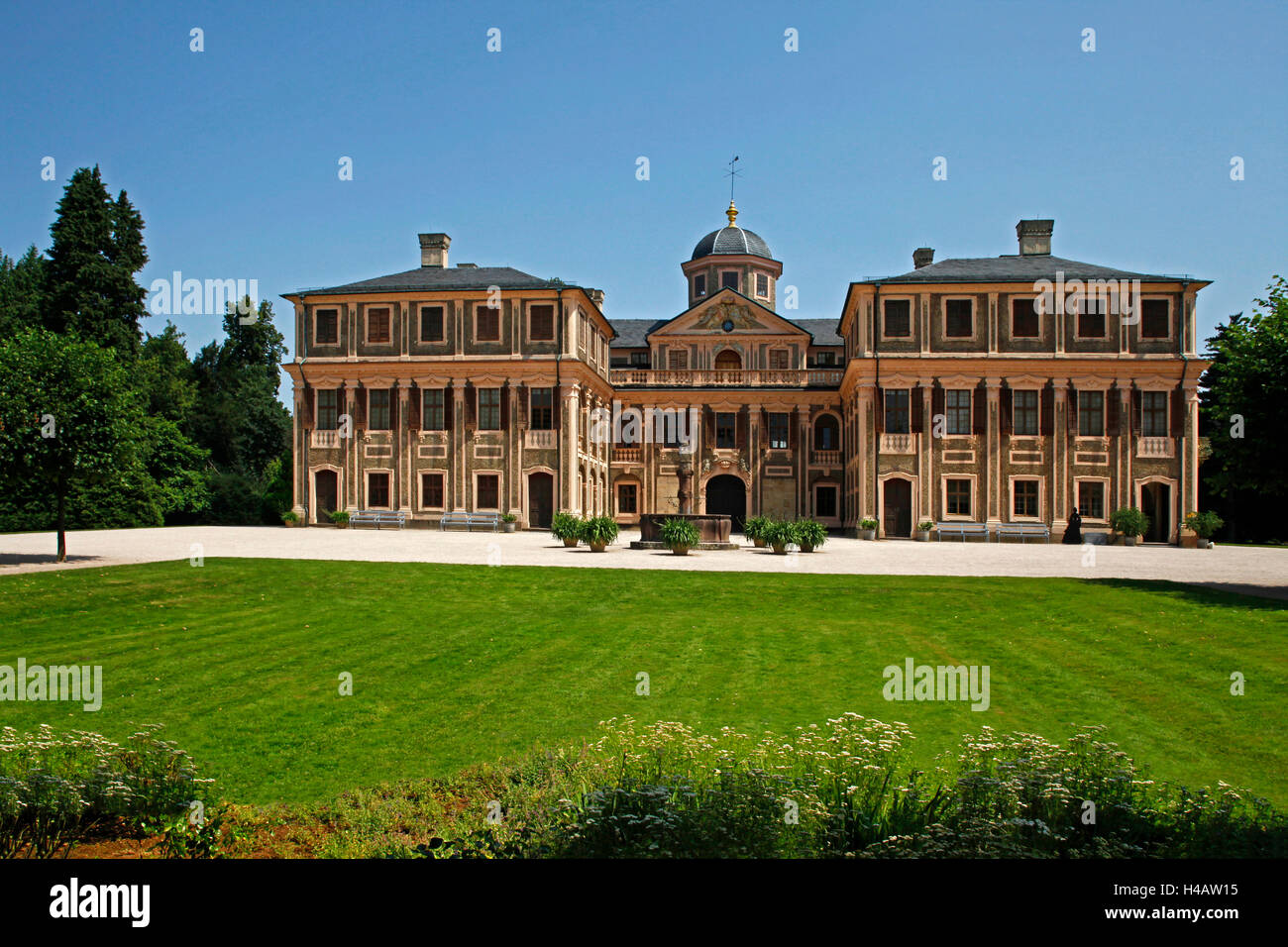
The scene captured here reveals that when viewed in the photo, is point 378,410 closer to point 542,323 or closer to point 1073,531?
point 542,323

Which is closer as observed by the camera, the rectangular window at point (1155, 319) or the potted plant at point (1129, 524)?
the potted plant at point (1129, 524)

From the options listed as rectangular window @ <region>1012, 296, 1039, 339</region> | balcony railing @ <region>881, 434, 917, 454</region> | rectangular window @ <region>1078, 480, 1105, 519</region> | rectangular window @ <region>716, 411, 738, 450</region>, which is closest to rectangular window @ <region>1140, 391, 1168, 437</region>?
rectangular window @ <region>1078, 480, 1105, 519</region>

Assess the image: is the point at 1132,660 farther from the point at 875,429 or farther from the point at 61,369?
the point at 875,429

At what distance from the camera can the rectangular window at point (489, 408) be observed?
4528 centimetres

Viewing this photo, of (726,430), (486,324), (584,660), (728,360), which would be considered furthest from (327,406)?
(584,660)

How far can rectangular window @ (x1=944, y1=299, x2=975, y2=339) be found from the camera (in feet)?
142

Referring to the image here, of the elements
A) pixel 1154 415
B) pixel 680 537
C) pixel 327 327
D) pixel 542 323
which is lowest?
pixel 680 537

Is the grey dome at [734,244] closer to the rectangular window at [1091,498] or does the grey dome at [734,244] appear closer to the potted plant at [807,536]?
the rectangular window at [1091,498]

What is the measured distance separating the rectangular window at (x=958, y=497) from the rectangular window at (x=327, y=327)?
108 feet

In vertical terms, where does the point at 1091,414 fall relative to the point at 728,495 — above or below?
above

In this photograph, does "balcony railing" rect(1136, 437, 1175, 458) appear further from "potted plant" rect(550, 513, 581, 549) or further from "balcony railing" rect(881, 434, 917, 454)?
"potted plant" rect(550, 513, 581, 549)

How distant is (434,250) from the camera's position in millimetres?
52188

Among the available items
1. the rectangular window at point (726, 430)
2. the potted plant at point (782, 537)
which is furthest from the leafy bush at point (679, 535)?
the rectangular window at point (726, 430)

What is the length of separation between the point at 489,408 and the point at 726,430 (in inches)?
611
